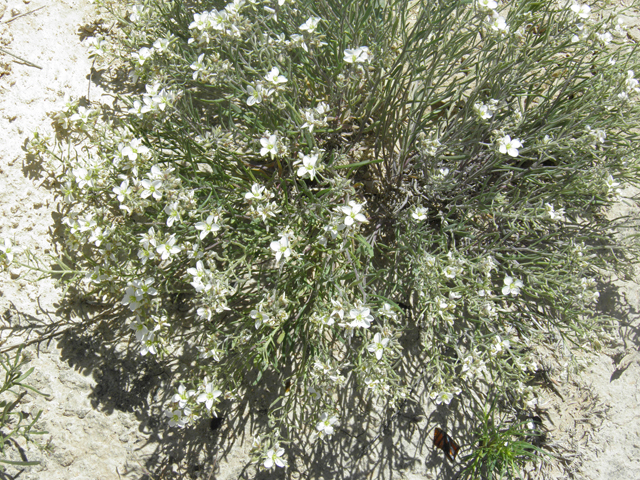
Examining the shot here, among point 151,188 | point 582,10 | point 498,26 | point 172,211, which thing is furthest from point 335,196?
point 582,10

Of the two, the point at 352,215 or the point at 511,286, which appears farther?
the point at 511,286

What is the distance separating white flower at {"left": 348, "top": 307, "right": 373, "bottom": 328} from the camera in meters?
2.45

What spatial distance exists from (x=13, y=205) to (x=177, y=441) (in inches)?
98.4

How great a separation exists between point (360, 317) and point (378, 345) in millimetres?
278

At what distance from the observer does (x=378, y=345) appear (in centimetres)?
262

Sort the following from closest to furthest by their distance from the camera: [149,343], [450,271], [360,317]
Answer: [360,317], [450,271], [149,343]

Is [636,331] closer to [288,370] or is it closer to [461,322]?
[461,322]

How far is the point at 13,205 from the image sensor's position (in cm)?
362

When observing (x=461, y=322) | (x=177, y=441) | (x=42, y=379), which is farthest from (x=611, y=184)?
(x=42, y=379)

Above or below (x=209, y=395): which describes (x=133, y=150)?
above

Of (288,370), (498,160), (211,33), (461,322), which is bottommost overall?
(288,370)

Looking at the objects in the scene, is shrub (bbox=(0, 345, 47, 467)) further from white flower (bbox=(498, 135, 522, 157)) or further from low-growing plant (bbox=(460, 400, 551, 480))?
white flower (bbox=(498, 135, 522, 157))

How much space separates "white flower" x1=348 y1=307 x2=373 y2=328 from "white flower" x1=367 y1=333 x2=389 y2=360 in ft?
0.62

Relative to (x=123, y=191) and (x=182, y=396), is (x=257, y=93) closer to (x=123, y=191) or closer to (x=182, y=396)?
(x=123, y=191)
